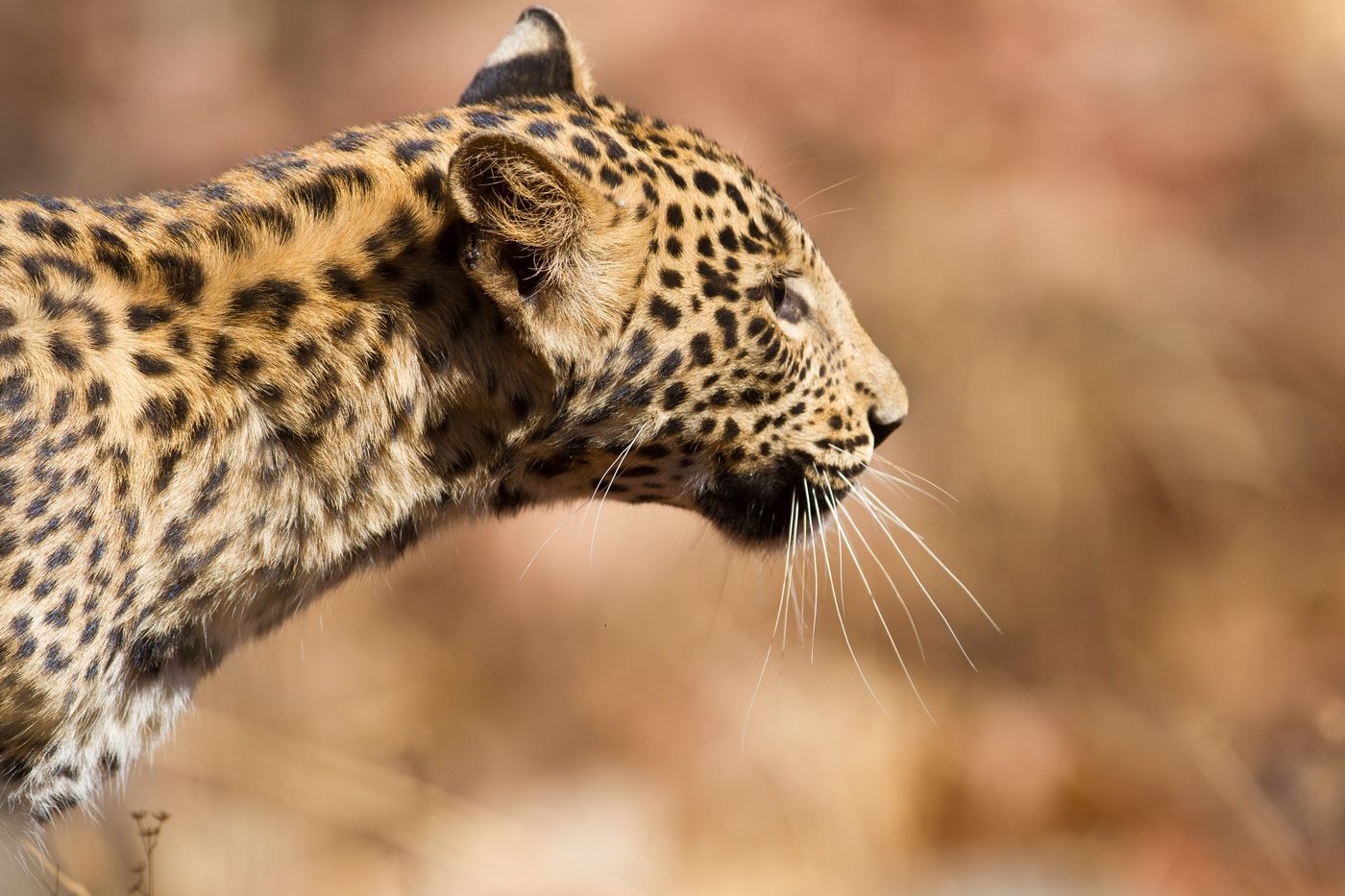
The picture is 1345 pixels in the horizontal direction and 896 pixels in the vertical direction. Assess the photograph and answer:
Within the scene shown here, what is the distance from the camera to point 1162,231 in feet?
30.6

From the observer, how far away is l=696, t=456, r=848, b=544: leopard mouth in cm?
476

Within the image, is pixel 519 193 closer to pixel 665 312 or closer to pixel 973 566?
pixel 665 312

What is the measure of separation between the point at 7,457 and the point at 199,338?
62 centimetres

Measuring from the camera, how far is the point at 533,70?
201 inches

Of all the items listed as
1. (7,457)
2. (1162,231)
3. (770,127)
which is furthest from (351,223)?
(1162,231)

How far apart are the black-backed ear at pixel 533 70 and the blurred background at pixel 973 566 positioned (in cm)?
383

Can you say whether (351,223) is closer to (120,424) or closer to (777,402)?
(120,424)

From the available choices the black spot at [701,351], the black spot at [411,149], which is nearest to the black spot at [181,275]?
the black spot at [411,149]

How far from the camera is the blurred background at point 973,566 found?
8.66m

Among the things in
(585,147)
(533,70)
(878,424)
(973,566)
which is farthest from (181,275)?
(973,566)

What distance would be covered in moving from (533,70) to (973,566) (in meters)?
5.20

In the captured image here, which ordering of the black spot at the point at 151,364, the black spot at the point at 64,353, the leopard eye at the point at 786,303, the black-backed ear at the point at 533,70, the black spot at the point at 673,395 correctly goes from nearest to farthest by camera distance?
the black spot at the point at 64,353, the black spot at the point at 151,364, the black spot at the point at 673,395, the leopard eye at the point at 786,303, the black-backed ear at the point at 533,70

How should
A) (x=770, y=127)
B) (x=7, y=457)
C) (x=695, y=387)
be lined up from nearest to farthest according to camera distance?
1. (x=7, y=457)
2. (x=695, y=387)
3. (x=770, y=127)

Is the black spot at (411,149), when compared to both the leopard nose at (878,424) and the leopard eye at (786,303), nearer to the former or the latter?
the leopard eye at (786,303)
